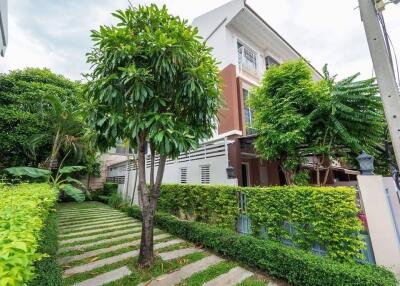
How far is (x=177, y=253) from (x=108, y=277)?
1.87 m

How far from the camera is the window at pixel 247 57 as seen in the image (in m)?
11.6

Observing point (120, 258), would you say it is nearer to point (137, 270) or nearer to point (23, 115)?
point (137, 270)

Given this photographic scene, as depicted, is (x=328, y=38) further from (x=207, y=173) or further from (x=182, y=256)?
(x=182, y=256)

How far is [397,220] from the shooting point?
4.50 meters

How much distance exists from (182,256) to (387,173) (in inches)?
329

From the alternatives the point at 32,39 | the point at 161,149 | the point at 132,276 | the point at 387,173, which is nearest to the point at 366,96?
the point at 387,173

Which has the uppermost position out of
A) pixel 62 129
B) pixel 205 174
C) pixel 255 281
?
pixel 62 129

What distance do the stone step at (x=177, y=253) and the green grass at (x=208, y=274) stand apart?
106cm

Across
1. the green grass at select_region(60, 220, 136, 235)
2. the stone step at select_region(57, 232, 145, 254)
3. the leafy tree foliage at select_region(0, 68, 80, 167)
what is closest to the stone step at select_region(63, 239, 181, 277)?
the stone step at select_region(57, 232, 145, 254)

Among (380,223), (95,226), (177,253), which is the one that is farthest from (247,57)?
(95,226)

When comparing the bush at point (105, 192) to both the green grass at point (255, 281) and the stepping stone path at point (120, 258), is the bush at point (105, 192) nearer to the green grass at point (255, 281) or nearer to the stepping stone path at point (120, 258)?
the stepping stone path at point (120, 258)

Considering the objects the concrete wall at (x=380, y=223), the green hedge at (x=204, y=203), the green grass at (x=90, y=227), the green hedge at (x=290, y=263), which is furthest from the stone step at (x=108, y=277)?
the concrete wall at (x=380, y=223)

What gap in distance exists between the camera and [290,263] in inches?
169

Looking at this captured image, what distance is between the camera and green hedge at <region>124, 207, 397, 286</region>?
3.60 m
